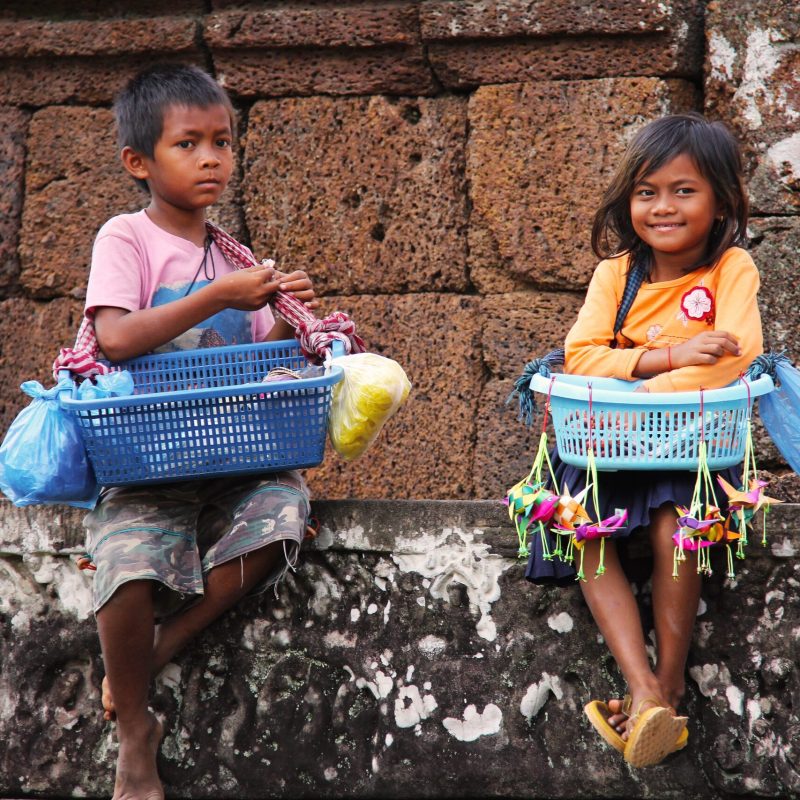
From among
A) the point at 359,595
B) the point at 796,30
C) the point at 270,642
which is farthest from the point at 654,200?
the point at 796,30

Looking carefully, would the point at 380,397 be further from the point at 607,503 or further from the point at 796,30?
the point at 796,30

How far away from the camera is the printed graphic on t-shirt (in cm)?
338

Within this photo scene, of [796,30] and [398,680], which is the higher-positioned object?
[796,30]

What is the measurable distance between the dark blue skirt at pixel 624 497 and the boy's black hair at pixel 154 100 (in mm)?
1363

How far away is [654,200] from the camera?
10.8 feet

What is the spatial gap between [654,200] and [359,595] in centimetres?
124

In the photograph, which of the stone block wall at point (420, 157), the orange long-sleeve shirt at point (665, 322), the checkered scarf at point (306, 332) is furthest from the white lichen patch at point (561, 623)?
the stone block wall at point (420, 157)

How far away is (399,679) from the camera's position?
326 centimetres

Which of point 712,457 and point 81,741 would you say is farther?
point 81,741

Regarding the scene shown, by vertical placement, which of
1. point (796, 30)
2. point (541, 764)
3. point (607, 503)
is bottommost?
point (541, 764)

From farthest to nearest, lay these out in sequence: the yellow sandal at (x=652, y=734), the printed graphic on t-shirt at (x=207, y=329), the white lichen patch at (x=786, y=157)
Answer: the white lichen patch at (x=786, y=157)
the printed graphic on t-shirt at (x=207, y=329)
the yellow sandal at (x=652, y=734)

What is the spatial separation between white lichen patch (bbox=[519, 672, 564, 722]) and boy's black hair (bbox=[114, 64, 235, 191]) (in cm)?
169

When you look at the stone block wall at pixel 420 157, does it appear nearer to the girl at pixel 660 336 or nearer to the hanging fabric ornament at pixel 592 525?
the girl at pixel 660 336

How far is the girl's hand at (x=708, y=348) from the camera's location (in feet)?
9.87
